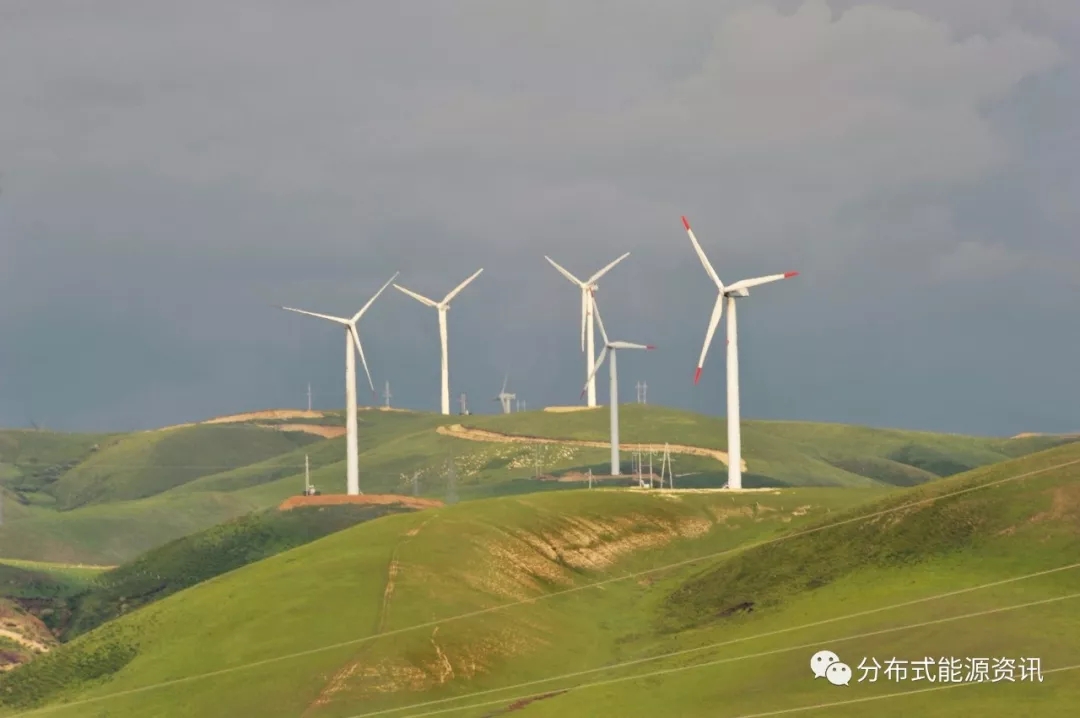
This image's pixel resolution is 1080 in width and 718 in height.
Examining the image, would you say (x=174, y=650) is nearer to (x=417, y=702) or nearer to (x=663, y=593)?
(x=417, y=702)

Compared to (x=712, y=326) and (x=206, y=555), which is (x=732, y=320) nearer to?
(x=712, y=326)

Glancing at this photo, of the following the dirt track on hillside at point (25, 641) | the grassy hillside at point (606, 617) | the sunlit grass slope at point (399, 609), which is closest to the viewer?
the grassy hillside at point (606, 617)

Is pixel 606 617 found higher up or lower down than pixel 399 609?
lower down

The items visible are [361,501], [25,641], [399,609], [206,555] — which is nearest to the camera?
[399,609]

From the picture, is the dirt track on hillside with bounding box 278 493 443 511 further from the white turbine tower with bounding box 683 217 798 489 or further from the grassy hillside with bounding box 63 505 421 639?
the white turbine tower with bounding box 683 217 798 489

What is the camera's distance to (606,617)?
412ft

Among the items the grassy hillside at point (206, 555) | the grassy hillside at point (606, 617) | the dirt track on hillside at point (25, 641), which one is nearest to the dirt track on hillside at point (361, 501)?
the grassy hillside at point (206, 555)

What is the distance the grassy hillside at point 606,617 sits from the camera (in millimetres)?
92188

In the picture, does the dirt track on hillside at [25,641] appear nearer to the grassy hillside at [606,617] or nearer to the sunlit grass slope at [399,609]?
the grassy hillside at [606,617]

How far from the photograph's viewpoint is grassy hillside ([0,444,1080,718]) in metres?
92.2

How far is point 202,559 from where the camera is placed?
7303 inches

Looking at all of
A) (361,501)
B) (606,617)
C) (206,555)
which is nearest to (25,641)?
(206,555)

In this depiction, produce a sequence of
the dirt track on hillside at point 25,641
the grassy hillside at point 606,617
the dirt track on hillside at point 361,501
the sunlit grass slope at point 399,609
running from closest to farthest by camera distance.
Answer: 1. the grassy hillside at point 606,617
2. the sunlit grass slope at point 399,609
3. the dirt track on hillside at point 25,641
4. the dirt track on hillside at point 361,501

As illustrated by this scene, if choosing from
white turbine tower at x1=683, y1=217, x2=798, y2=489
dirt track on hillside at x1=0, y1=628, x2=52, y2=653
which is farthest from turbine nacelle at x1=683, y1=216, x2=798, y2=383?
dirt track on hillside at x1=0, y1=628, x2=52, y2=653
